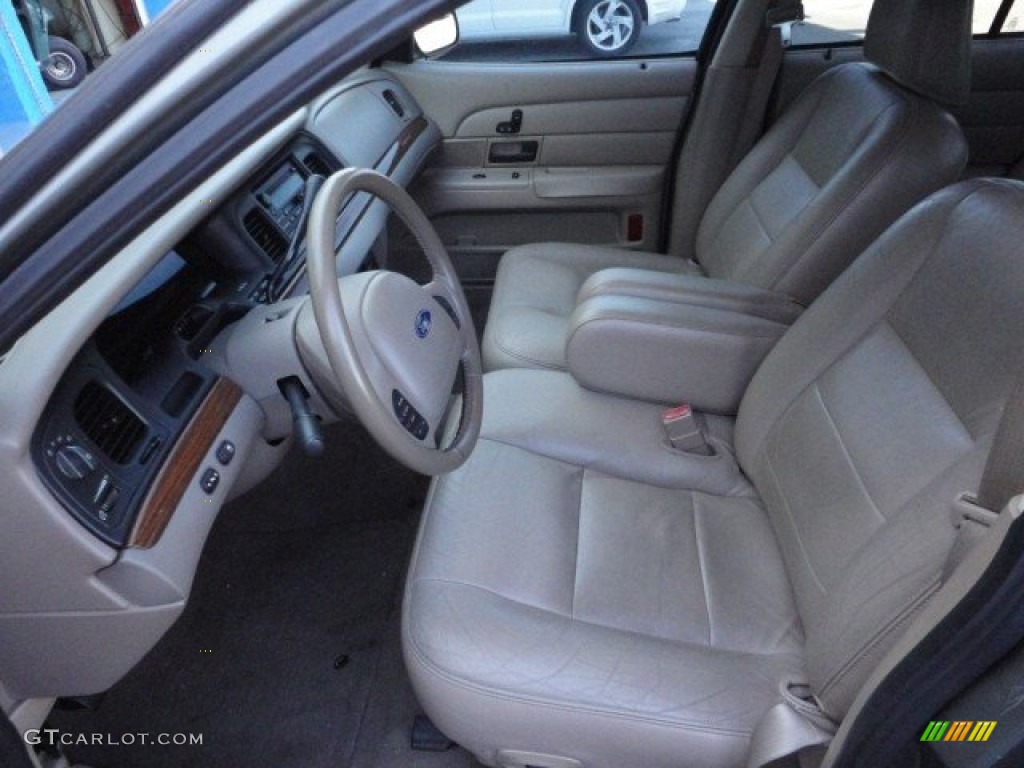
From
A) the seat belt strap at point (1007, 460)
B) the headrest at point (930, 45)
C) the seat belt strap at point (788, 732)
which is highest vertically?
the headrest at point (930, 45)

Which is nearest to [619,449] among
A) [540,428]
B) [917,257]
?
[540,428]

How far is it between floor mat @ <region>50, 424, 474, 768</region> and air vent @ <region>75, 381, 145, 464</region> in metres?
0.67

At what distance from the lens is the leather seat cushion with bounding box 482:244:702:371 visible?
1.62 metres

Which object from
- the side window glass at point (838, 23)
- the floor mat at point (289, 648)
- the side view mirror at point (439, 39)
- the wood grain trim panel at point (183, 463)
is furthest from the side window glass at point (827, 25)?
Result: the wood grain trim panel at point (183, 463)

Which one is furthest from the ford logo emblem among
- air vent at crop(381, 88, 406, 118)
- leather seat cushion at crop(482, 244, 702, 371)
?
air vent at crop(381, 88, 406, 118)

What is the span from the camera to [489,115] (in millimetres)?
2285

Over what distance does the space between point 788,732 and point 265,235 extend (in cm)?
126

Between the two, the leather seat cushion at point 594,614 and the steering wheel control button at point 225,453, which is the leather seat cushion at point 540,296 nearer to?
the leather seat cushion at point 594,614

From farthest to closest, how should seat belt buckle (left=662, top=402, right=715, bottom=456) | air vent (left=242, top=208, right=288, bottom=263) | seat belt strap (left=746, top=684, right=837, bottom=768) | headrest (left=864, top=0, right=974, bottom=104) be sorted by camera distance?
1. air vent (left=242, top=208, right=288, bottom=263)
2. seat belt buckle (left=662, top=402, right=715, bottom=456)
3. headrest (left=864, top=0, right=974, bottom=104)
4. seat belt strap (left=746, top=684, right=837, bottom=768)

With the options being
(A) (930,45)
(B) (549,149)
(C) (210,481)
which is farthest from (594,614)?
(B) (549,149)

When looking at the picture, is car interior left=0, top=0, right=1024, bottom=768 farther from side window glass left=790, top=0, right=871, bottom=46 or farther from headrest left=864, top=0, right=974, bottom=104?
side window glass left=790, top=0, right=871, bottom=46

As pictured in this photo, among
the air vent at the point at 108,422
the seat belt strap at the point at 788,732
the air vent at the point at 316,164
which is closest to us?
the seat belt strap at the point at 788,732

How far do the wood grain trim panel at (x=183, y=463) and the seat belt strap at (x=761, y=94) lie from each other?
166 cm

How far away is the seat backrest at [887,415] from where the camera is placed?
2.69 ft
